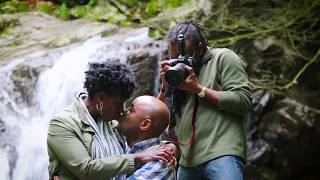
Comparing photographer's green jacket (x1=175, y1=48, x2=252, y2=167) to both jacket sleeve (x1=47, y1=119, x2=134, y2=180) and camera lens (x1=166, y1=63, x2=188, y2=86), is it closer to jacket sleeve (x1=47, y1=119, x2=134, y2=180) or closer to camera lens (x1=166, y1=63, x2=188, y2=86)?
camera lens (x1=166, y1=63, x2=188, y2=86)

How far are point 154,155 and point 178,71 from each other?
28.4 inches

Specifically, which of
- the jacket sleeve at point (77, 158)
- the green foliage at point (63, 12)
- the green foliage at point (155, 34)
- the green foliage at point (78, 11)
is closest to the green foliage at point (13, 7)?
the green foliage at point (63, 12)

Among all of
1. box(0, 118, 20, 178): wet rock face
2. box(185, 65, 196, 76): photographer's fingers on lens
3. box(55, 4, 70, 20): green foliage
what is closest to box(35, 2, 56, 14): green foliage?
box(55, 4, 70, 20): green foliage

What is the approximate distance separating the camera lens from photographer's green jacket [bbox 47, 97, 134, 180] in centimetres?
75

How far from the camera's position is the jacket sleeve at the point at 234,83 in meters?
3.17

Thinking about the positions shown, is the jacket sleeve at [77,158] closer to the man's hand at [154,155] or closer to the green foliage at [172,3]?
the man's hand at [154,155]

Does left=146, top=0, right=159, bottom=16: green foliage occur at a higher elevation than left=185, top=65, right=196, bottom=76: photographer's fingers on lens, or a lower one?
lower

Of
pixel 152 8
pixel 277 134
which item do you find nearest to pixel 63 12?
pixel 152 8

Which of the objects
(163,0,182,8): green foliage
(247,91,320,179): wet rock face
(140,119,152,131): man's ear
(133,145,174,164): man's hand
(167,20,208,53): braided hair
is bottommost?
(247,91,320,179): wet rock face

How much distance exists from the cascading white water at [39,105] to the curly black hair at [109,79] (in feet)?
8.86

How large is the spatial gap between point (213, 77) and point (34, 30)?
225 inches

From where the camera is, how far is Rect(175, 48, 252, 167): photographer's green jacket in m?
3.17

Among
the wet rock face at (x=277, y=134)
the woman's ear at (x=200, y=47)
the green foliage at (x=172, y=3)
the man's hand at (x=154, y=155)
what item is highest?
the woman's ear at (x=200, y=47)

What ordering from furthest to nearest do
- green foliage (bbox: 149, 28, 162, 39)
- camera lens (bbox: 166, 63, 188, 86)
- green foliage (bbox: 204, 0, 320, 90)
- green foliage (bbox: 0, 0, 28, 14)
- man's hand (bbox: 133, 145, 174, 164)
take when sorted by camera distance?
green foliage (bbox: 0, 0, 28, 14) < green foliage (bbox: 149, 28, 162, 39) < green foliage (bbox: 204, 0, 320, 90) < camera lens (bbox: 166, 63, 188, 86) < man's hand (bbox: 133, 145, 174, 164)
